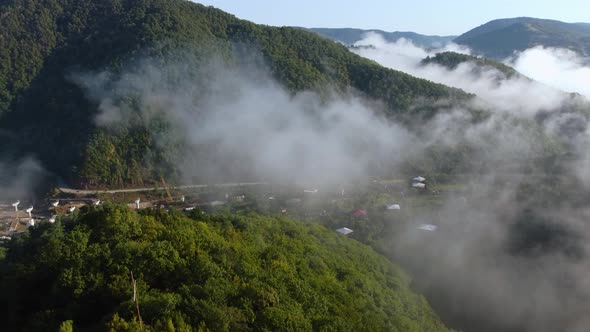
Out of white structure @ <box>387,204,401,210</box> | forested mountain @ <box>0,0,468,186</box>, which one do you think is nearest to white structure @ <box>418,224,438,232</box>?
white structure @ <box>387,204,401,210</box>

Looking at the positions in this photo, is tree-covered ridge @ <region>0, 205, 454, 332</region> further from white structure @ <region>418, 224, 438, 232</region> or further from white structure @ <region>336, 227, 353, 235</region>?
white structure @ <region>418, 224, 438, 232</region>

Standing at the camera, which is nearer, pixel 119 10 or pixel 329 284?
pixel 329 284

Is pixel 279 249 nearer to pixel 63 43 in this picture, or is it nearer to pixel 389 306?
pixel 389 306

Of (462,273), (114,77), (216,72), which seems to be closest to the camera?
(462,273)

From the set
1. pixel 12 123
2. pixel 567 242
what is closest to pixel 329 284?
pixel 567 242

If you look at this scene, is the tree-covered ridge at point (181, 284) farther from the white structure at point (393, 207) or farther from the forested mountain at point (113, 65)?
the forested mountain at point (113, 65)

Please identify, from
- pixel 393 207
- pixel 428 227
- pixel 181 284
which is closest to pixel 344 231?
pixel 428 227

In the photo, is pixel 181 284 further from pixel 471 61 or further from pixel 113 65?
pixel 471 61
